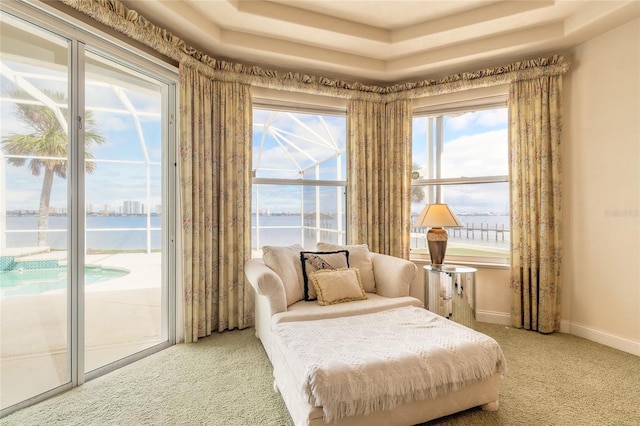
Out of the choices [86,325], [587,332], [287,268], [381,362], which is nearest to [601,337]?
[587,332]

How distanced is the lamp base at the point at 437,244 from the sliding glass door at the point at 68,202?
2.49 m

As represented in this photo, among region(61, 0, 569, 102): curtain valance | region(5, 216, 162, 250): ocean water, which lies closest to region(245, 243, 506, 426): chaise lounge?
region(5, 216, 162, 250): ocean water

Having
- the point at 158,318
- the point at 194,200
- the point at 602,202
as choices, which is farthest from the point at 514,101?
the point at 158,318

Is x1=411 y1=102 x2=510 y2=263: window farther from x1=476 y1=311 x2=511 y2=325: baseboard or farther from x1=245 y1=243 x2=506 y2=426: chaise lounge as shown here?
x1=245 y1=243 x2=506 y2=426: chaise lounge

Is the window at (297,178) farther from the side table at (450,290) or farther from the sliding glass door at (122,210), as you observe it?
the side table at (450,290)

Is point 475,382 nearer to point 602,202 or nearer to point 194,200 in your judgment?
point 602,202

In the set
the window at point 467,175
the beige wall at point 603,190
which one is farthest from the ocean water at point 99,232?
the beige wall at point 603,190

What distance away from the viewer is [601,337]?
2658 millimetres

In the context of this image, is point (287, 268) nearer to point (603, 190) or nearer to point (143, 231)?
point (143, 231)

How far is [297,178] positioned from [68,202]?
2.03 metres

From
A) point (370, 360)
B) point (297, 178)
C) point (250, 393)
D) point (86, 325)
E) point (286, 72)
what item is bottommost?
point (250, 393)

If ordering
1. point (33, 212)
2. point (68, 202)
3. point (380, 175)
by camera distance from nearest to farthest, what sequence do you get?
point (33, 212) → point (68, 202) → point (380, 175)

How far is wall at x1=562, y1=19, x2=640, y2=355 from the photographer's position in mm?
2498

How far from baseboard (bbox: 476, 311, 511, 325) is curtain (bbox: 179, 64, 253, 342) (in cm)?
238
